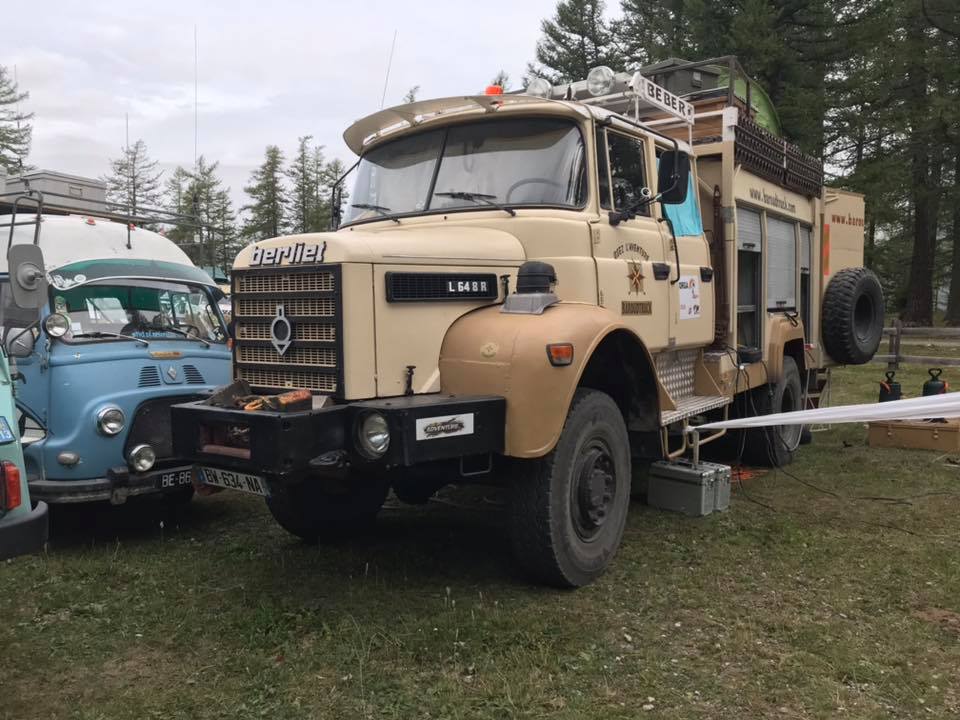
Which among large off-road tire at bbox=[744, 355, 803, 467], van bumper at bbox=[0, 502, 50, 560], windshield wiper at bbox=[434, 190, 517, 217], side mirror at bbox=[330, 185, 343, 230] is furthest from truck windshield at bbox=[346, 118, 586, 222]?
large off-road tire at bbox=[744, 355, 803, 467]

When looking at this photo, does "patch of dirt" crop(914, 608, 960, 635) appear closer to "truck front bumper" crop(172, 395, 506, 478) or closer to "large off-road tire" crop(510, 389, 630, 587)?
"large off-road tire" crop(510, 389, 630, 587)

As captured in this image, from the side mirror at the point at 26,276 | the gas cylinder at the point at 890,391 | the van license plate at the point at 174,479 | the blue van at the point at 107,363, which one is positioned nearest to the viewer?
the side mirror at the point at 26,276

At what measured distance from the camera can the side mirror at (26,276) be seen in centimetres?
410

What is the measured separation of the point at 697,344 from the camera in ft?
20.8

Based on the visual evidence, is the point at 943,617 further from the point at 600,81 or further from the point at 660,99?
the point at 600,81

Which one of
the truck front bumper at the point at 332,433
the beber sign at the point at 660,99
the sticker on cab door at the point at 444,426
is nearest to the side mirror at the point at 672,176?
the beber sign at the point at 660,99

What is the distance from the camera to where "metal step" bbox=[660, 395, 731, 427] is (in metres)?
5.44

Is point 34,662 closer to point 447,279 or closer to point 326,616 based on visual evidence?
point 326,616

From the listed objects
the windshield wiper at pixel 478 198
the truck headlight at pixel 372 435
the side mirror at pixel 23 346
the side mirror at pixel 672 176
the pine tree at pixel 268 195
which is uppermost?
the pine tree at pixel 268 195

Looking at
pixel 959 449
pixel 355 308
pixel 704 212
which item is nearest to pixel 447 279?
pixel 355 308

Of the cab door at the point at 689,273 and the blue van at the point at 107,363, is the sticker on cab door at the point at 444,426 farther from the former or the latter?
the blue van at the point at 107,363

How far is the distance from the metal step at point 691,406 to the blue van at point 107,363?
348 cm

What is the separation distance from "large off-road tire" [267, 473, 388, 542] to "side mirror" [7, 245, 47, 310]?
1.77 meters

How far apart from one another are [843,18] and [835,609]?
23.6 metres
